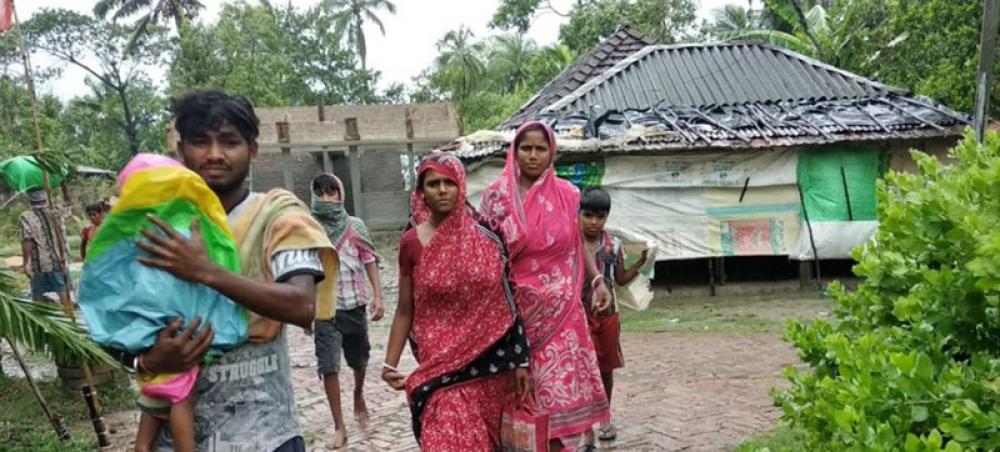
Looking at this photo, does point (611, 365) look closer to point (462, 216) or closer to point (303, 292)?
point (462, 216)

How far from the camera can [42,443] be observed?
4.98 m

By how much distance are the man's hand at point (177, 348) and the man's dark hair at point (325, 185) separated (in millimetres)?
3339

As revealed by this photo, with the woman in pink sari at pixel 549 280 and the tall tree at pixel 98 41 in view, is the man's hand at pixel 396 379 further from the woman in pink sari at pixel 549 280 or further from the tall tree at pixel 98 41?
the tall tree at pixel 98 41

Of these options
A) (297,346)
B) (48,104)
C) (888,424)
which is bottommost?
(297,346)

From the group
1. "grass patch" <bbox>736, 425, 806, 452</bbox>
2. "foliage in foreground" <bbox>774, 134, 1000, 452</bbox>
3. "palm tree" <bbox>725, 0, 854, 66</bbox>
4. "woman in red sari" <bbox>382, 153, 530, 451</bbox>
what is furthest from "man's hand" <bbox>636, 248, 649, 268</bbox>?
"palm tree" <bbox>725, 0, 854, 66</bbox>

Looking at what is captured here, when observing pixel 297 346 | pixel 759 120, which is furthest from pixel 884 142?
pixel 297 346

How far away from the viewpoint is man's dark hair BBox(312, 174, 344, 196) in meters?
4.93

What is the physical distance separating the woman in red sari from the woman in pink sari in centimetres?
36

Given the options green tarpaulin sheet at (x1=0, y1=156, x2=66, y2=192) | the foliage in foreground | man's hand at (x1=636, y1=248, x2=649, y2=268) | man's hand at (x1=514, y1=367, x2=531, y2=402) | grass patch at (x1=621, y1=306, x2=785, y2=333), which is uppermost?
green tarpaulin sheet at (x1=0, y1=156, x2=66, y2=192)

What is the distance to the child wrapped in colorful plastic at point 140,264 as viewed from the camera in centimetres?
158

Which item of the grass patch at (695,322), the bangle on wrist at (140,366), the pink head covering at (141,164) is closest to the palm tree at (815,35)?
the grass patch at (695,322)

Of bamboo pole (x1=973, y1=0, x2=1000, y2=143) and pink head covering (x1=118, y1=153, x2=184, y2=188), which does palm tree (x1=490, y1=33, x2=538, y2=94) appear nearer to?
bamboo pole (x1=973, y1=0, x2=1000, y2=143)

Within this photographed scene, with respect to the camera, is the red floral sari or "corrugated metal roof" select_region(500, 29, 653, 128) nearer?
the red floral sari

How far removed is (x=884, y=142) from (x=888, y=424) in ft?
33.3
